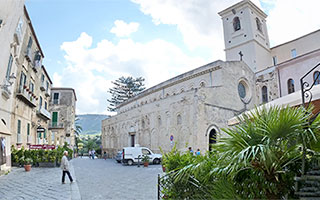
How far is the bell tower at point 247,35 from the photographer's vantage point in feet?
122

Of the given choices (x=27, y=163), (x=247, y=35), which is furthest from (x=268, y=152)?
(x=247, y=35)

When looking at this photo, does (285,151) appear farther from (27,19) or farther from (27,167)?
(27,19)

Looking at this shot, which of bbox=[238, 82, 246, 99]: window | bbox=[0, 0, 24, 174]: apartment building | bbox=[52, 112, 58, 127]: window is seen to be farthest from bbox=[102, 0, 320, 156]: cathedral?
bbox=[0, 0, 24, 174]: apartment building

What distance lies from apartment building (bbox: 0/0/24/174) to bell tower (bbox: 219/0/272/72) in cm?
2966

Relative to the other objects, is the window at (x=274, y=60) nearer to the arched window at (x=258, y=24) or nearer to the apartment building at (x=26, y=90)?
the arched window at (x=258, y=24)

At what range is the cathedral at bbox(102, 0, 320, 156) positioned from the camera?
73.0ft

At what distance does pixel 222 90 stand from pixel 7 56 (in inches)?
752

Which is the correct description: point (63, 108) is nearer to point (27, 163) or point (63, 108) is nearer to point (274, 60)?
point (27, 163)

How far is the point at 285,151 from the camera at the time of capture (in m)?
3.54

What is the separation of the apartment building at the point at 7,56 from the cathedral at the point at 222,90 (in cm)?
910

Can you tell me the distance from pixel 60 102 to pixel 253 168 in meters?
41.9

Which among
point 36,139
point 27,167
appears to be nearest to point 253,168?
point 27,167

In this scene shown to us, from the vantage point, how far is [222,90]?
2505cm

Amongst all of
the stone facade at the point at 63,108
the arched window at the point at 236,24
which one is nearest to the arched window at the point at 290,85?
the arched window at the point at 236,24
